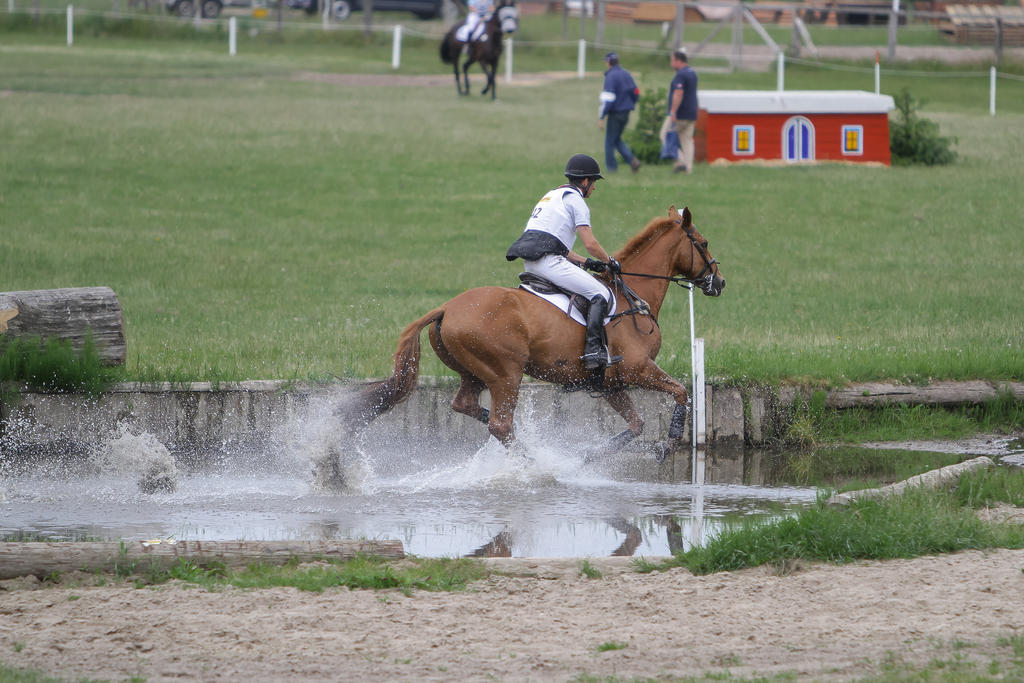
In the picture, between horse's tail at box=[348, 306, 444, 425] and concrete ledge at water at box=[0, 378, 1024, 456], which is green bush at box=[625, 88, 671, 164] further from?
horse's tail at box=[348, 306, 444, 425]

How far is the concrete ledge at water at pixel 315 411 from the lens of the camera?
11.3 metres

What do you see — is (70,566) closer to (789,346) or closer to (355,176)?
(789,346)

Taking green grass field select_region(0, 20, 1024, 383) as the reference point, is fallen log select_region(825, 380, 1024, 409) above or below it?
below

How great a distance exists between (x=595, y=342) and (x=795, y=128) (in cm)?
1602

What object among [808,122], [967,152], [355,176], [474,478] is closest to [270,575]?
[474,478]

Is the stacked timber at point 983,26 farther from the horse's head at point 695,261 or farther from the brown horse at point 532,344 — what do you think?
the brown horse at point 532,344

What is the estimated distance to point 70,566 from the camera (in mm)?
7125

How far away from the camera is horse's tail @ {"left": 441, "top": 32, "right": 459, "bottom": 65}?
34031mm

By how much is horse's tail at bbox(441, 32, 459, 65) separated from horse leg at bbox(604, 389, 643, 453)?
24501 millimetres

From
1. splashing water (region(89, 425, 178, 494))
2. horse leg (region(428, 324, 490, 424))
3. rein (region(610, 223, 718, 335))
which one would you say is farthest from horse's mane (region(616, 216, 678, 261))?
splashing water (region(89, 425, 178, 494))

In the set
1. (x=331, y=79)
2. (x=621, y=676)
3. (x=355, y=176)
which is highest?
(x=331, y=79)

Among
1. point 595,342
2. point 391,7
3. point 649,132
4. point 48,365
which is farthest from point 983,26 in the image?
point 48,365

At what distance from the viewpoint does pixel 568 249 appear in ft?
34.8

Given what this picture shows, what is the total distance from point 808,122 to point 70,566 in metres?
20.5
